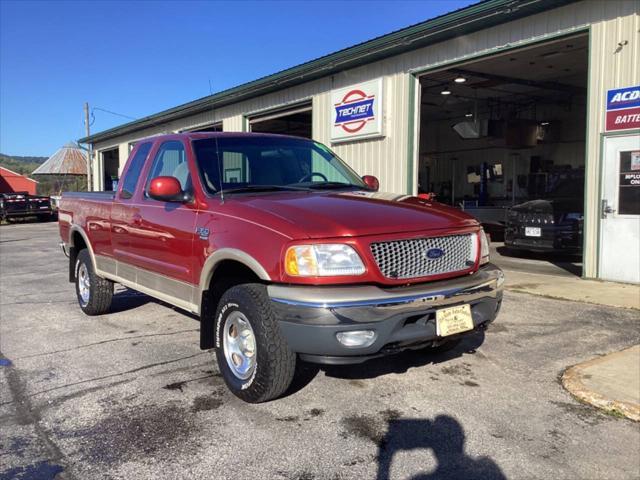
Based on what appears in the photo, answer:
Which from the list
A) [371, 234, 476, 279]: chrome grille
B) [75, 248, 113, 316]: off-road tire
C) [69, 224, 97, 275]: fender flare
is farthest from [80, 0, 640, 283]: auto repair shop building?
[69, 224, 97, 275]: fender flare

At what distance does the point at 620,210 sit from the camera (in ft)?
27.9

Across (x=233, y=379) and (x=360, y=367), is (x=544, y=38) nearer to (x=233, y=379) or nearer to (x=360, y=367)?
(x=360, y=367)

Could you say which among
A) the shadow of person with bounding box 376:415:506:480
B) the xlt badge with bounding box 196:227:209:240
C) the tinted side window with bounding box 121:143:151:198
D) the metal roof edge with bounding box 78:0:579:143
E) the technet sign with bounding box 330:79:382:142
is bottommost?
the shadow of person with bounding box 376:415:506:480

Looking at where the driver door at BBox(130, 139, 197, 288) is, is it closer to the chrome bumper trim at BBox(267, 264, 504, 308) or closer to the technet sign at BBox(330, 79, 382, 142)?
the chrome bumper trim at BBox(267, 264, 504, 308)

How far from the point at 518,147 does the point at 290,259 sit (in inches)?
806

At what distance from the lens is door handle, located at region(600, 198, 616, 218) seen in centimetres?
858

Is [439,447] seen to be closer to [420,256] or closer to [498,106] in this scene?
[420,256]

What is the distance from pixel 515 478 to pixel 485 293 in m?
1.26

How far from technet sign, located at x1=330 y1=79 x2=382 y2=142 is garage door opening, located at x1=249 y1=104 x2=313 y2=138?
2.31m

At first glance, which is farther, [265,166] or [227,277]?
[265,166]

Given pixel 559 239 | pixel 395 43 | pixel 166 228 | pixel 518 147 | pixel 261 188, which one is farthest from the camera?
pixel 518 147

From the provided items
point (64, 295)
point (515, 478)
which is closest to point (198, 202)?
point (515, 478)

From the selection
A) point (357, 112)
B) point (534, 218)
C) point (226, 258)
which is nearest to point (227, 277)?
point (226, 258)

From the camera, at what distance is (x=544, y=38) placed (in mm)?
9195
